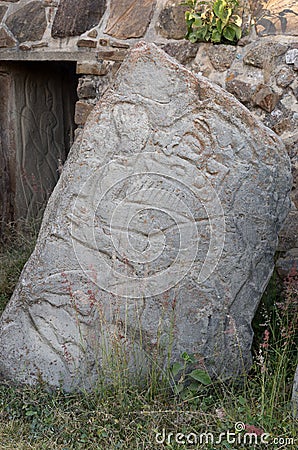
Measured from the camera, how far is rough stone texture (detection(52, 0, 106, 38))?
4664 millimetres

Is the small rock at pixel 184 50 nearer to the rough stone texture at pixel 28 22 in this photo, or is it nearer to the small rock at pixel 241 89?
the small rock at pixel 241 89

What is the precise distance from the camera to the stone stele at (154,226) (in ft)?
10.4

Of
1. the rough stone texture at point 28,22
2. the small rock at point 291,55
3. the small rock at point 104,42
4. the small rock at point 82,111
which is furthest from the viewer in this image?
the rough stone texture at point 28,22

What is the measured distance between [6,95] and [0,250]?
1.21m

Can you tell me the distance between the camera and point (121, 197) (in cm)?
320

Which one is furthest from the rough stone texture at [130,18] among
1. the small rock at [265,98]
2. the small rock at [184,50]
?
the small rock at [265,98]

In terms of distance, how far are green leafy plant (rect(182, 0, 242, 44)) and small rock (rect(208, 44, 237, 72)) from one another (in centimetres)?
4

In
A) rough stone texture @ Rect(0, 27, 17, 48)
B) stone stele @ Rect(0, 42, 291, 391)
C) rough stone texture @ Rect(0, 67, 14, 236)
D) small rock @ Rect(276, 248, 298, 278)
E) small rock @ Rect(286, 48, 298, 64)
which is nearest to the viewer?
stone stele @ Rect(0, 42, 291, 391)

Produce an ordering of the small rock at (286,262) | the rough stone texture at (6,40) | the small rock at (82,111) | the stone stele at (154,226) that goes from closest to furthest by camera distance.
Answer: the stone stele at (154,226)
the small rock at (286,262)
the small rock at (82,111)
the rough stone texture at (6,40)

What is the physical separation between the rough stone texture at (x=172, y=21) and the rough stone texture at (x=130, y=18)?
10cm

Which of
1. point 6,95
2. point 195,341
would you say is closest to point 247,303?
point 195,341

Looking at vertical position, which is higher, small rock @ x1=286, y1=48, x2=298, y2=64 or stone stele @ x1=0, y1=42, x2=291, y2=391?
small rock @ x1=286, y1=48, x2=298, y2=64

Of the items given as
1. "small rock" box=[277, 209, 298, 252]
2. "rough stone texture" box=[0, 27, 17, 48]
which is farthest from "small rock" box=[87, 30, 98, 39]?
"small rock" box=[277, 209, 298, 252]

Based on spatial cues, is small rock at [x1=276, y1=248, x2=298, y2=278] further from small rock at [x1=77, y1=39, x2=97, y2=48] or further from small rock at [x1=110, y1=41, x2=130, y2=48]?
small rock at [x1=77, y1=39, x2=97, y2=48]
